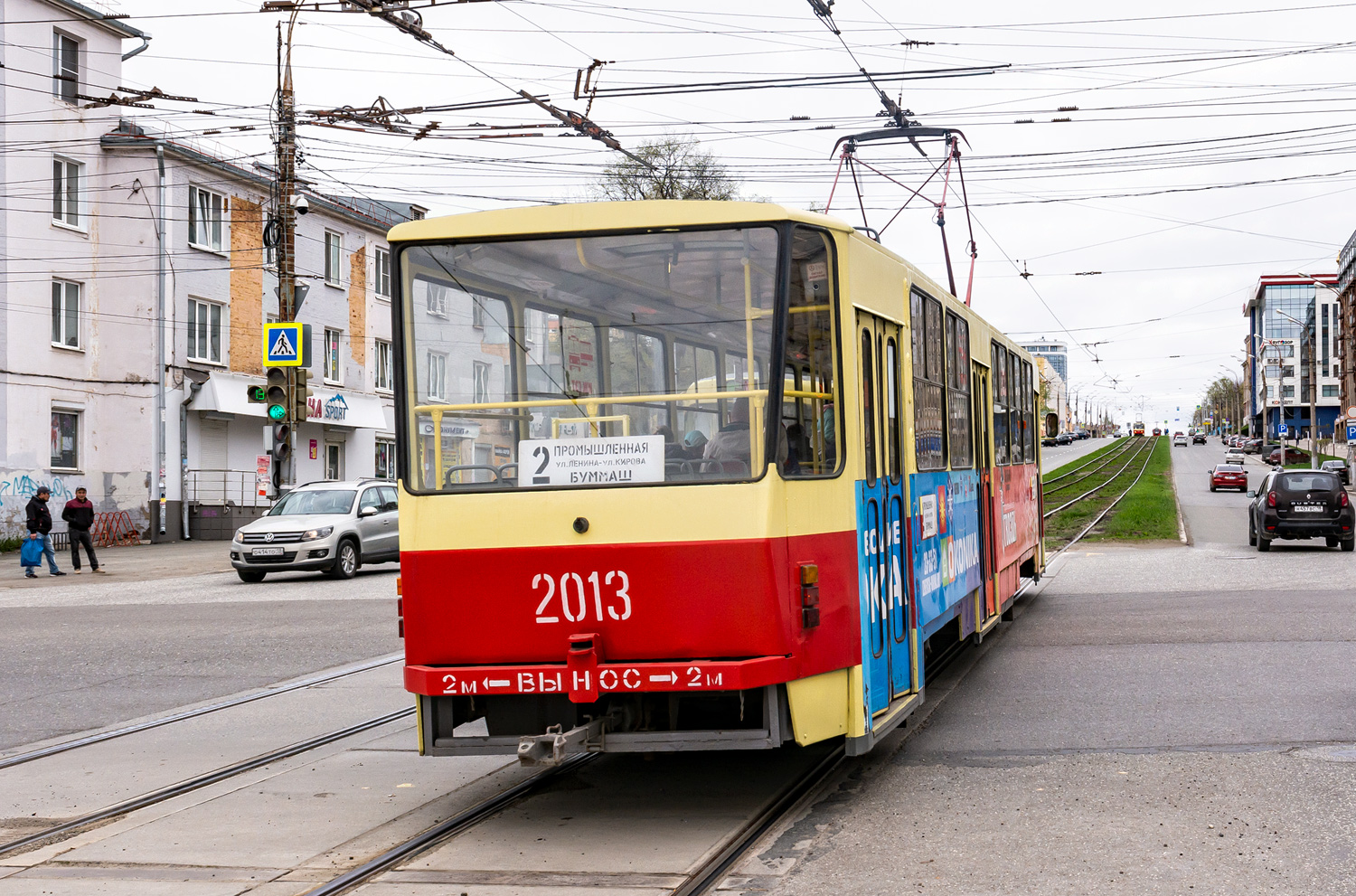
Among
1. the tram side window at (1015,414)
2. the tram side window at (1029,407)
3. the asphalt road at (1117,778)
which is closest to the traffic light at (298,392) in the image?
the tram side window at (1029,407)

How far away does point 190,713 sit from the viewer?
10.5m

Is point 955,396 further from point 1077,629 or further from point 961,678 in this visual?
point 1077,629

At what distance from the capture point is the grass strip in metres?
30.4

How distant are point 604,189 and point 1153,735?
42492 millimetres

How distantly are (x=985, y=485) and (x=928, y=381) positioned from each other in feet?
9.75

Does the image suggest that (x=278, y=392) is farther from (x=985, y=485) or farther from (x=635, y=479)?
(x=635, y=479)

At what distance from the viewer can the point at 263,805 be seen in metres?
7.37

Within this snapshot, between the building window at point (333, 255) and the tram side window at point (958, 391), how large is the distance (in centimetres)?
3461

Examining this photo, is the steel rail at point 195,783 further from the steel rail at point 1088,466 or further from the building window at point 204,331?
the steel rail at point 1088,466

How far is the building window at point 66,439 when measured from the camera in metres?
33.5

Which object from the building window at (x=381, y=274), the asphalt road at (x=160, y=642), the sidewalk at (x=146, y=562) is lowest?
the asphalt road at (x=160, y=642)

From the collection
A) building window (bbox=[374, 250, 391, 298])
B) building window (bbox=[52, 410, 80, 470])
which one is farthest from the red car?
building window (bbox=[52, 410, 80, 470])

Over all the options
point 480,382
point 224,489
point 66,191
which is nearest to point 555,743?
point 480,382

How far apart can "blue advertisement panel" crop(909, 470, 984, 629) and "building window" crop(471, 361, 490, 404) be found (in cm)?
264
